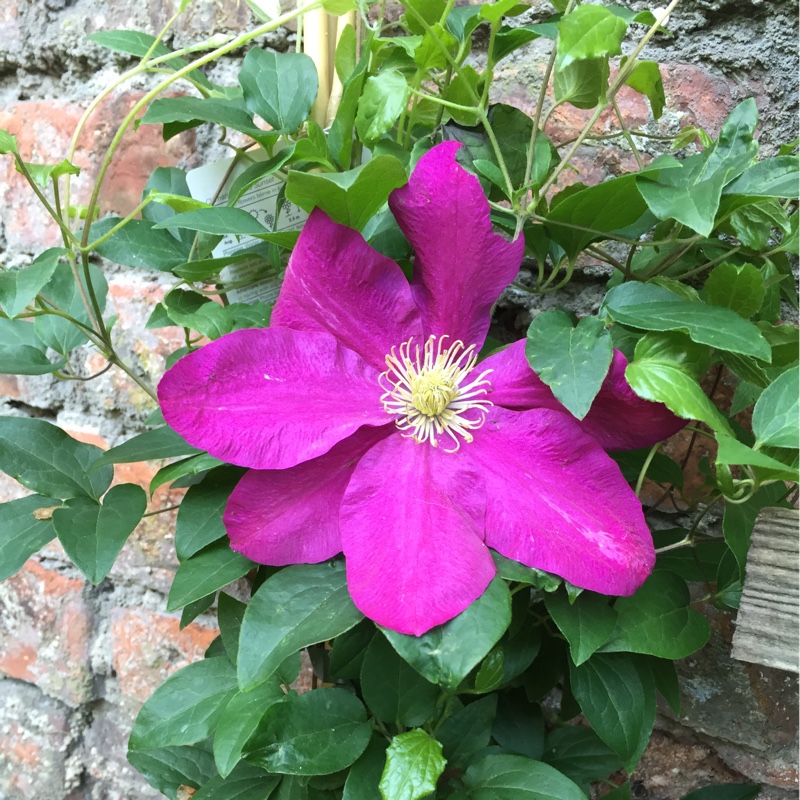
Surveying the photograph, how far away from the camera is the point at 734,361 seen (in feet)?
1.30


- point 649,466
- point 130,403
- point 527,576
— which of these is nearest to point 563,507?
point 527,576

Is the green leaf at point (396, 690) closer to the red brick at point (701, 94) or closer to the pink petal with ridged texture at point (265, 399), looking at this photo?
the pink petal with ridged texture at point (265, 399)

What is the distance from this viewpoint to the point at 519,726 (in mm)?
534

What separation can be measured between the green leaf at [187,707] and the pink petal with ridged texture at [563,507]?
243mm

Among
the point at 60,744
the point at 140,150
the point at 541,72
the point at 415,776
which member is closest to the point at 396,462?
the point at 415,776

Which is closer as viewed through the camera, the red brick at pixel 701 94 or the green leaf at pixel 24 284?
the green leaf at pixel 24 284

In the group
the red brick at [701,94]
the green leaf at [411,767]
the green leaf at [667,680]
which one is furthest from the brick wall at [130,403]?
the green leaf at [411,767]

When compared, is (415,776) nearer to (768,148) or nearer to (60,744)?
(768,148)

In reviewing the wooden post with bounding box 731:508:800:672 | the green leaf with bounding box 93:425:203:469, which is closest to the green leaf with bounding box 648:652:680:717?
the wooden post with bounding box 731:508:800:672

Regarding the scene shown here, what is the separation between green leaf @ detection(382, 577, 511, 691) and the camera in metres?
0.34

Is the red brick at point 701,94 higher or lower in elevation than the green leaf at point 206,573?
higher

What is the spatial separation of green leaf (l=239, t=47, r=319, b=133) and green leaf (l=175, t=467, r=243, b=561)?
0.24 m

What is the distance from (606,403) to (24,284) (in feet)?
1.13

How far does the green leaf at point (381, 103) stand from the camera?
0.40 meters
